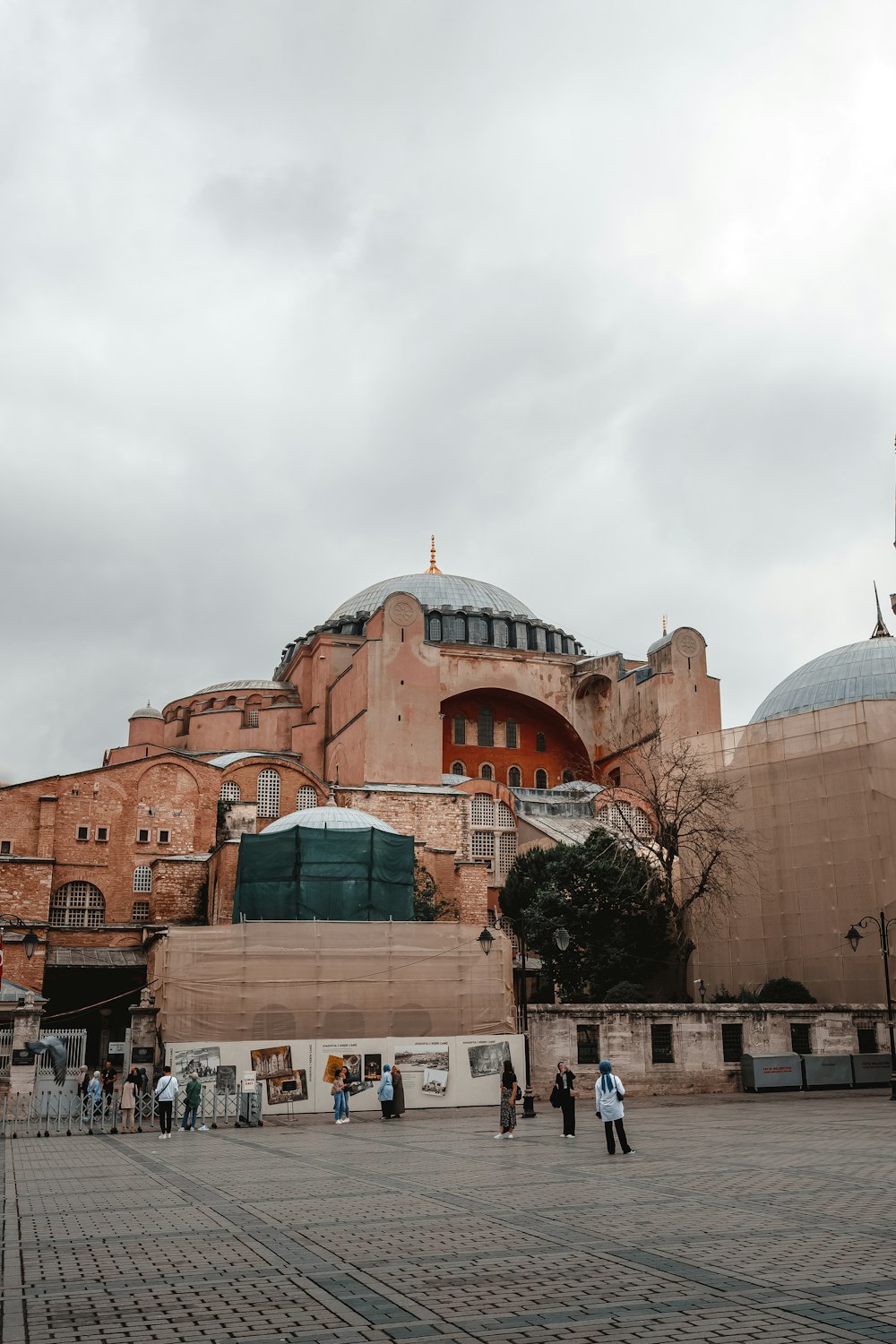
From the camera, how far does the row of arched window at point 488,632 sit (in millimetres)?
50312

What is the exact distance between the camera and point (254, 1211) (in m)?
8.76

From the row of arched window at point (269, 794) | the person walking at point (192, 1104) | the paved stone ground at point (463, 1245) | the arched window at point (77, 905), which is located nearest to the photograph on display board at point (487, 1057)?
the person walking at point (192, 1104)

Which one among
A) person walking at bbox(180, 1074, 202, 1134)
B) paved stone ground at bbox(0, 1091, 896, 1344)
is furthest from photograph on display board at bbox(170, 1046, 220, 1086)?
paved stone ground at bbox(0, 1091, 896, 1344)

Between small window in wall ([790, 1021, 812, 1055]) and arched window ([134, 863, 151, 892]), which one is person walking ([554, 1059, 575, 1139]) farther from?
arched window ([134, 863, 151, 892])

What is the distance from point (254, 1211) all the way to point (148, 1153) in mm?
6210

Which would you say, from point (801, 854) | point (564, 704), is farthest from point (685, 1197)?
point (564, 704)

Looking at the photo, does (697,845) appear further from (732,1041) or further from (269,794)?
(269,794)

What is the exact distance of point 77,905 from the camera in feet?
118

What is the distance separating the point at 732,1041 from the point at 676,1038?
1419mm

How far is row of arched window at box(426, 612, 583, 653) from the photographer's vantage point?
165 ft

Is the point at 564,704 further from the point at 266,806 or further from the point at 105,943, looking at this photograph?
the point at 105,943

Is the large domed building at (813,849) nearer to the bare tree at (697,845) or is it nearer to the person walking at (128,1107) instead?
the bare tree at (697,845)

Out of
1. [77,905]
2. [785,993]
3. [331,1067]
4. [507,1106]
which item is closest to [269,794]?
[77,905]

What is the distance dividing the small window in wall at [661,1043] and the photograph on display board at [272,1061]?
7313 millimetres
